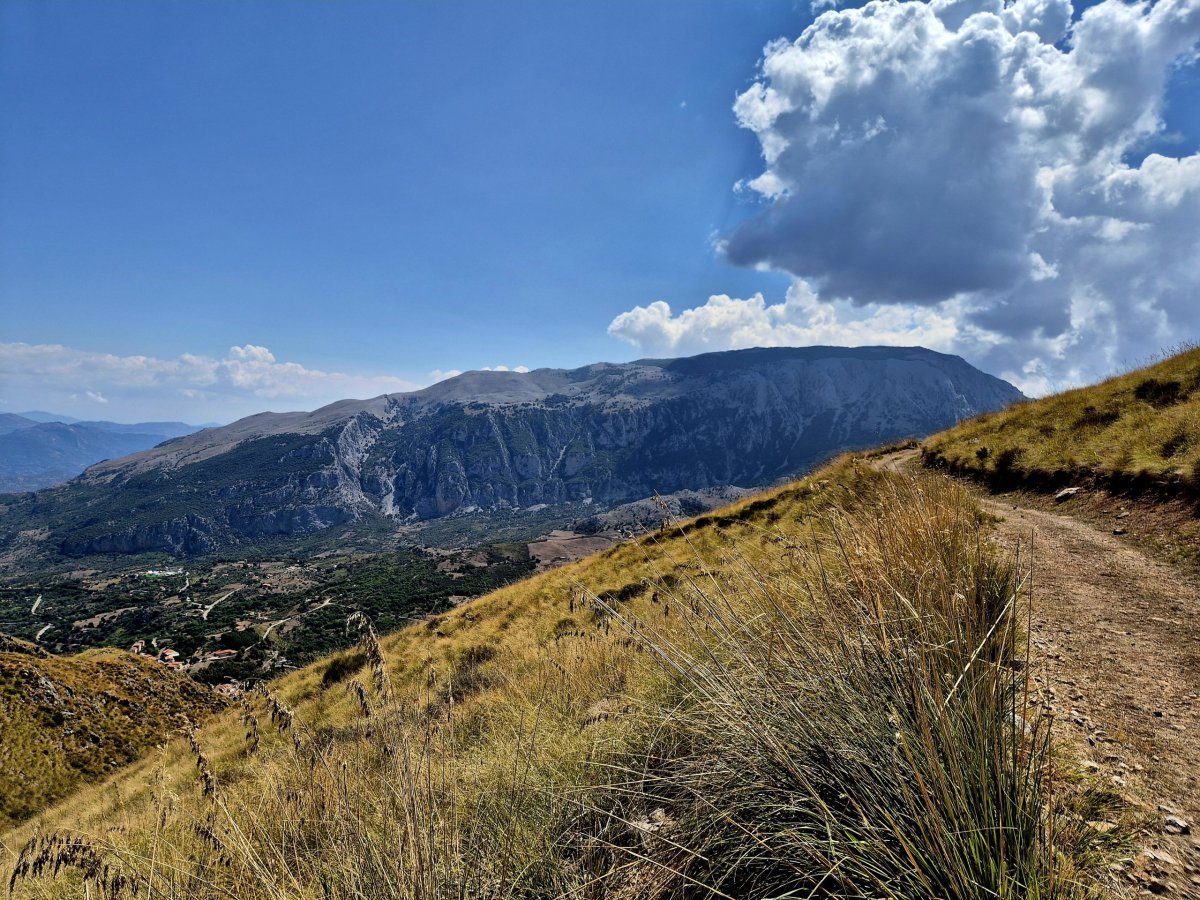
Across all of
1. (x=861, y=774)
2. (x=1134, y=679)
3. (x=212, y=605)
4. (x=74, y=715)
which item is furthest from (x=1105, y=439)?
(x=212, y=605)

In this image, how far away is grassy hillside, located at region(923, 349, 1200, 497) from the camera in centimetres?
775

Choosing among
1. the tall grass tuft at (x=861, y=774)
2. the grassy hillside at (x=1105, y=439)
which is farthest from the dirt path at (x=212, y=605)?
the grassy hillside at (x=1105, y=439)

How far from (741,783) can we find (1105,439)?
1233cm

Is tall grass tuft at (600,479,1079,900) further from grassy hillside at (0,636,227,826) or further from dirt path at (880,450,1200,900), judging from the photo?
grassy hillside at (0,636,227,826)

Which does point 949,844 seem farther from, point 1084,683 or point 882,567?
point 1084,683

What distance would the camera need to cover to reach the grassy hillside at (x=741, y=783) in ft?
5.73

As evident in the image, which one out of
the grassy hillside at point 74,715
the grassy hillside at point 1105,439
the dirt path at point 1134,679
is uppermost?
the grassy hillside at point 1105,439

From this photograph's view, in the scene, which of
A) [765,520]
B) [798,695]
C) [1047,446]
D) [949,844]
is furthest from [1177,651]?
[765,520]

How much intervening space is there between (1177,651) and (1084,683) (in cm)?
107

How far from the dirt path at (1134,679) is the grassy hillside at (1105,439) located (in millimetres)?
2973

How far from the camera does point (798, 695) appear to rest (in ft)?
8.45

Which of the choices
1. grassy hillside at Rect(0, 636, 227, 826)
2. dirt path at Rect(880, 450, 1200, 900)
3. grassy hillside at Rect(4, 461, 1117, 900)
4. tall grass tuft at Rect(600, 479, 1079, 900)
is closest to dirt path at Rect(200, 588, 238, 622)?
grassy hillside at Rect(0, 636, 227, 826)

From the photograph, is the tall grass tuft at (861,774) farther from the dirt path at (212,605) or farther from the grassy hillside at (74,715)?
the dirt path at (212,605)

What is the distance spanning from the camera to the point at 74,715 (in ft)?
41.1
